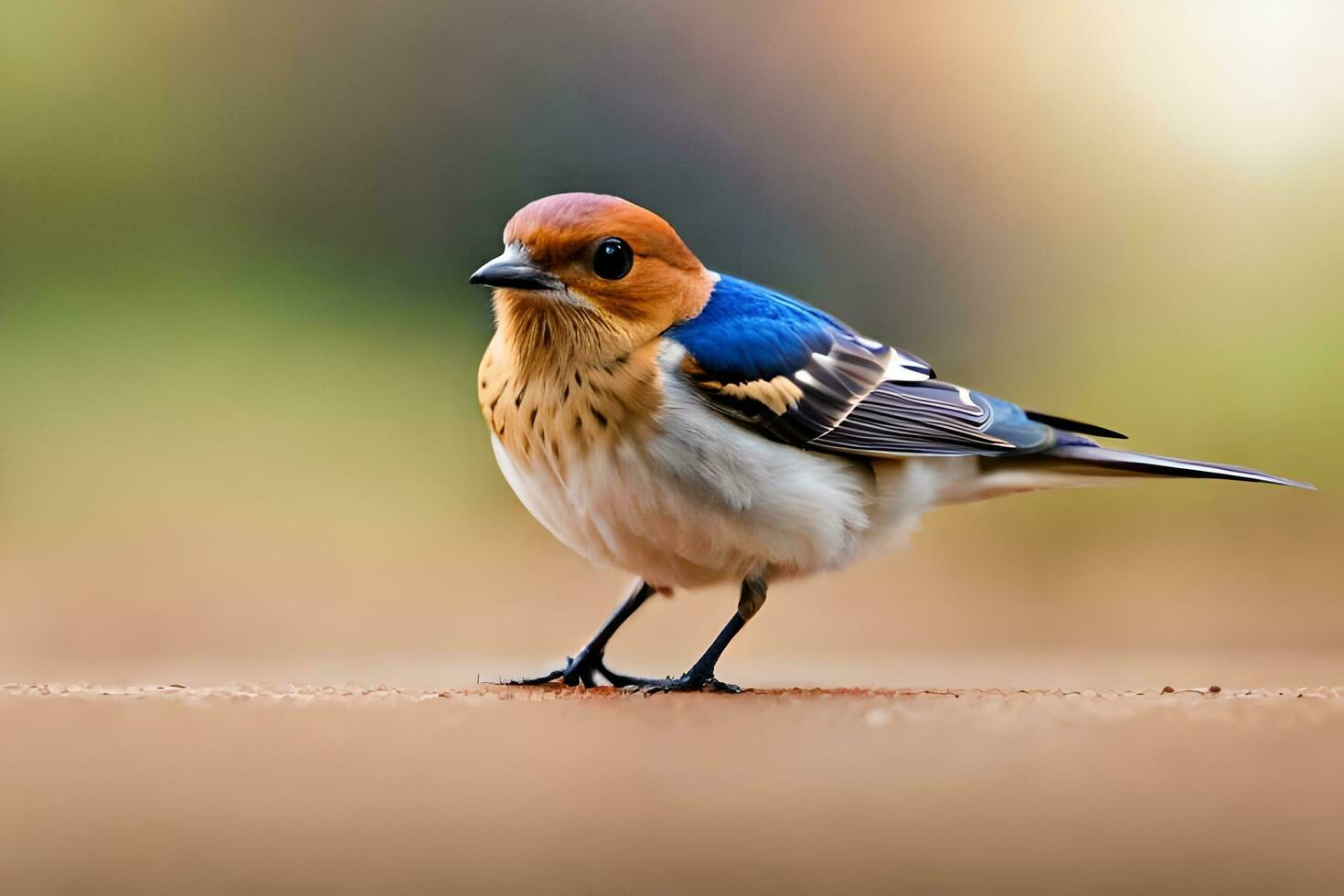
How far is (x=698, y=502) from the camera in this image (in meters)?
2.88

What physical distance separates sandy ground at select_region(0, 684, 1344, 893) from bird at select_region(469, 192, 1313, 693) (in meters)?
0.84

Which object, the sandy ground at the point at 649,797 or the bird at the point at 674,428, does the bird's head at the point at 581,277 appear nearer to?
the bird at the point at 674,428

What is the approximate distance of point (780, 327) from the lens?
3322 millimetres

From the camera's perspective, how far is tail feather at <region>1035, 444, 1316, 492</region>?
3199 millimetres

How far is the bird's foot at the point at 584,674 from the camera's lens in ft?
10.6

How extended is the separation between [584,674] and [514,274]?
3.08 feet

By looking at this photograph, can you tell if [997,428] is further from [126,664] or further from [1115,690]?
[126,664]

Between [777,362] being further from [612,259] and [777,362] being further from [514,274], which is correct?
[514,274]

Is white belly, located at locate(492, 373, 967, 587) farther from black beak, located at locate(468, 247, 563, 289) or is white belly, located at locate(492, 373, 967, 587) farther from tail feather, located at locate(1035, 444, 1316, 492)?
tail feather, located at locate(1035, 444, 1316, 492)

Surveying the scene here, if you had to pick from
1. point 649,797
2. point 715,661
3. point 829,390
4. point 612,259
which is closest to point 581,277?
point 612,259

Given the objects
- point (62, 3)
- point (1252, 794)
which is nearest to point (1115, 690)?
point (1252, 794)

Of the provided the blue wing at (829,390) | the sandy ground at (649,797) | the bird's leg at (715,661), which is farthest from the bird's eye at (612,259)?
the sandy ground at (649,797)

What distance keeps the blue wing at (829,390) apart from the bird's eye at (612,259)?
0.16 m

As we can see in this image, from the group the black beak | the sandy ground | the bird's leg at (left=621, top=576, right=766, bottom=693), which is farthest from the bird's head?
the sandy ground
